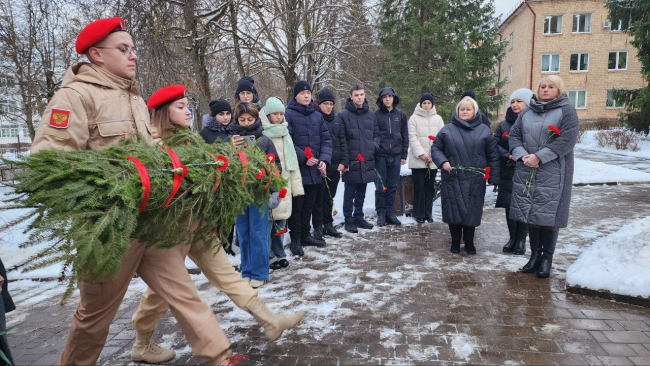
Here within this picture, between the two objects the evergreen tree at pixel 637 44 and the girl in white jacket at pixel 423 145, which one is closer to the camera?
the girl in white jacket at pixel 423 145

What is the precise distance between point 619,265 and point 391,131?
12.5 ft

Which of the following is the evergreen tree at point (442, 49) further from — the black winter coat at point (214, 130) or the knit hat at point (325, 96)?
the black winter coat at point (214, 130)

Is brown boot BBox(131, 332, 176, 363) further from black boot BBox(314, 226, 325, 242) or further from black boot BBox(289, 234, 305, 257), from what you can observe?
black boot BBox(314, 226, 325, 242)

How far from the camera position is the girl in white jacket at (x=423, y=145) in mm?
7266

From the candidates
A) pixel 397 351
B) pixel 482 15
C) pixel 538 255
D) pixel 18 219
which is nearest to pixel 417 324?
Result: pixel 397 351

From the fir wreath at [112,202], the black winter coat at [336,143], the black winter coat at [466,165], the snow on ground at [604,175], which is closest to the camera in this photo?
the fir wreath at [112,202]

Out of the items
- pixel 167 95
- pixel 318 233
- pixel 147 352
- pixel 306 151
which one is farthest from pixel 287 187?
pixel 147 352

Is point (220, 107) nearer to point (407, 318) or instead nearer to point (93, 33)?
point (93, 33)

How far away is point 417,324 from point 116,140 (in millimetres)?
2573

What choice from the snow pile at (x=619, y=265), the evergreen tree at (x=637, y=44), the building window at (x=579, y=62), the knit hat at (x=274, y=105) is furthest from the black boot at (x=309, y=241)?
the building window at (x=579, y=62)

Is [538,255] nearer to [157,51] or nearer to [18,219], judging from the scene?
[18,219]

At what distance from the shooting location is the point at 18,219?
6.39 ft

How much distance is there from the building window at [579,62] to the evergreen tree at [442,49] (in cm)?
1969

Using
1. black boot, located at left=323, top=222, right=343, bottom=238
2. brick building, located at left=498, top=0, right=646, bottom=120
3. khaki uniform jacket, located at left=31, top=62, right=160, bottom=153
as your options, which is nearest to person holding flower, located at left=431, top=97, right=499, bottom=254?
black boot, located at left=323, top=222, right=343, bottom=238
